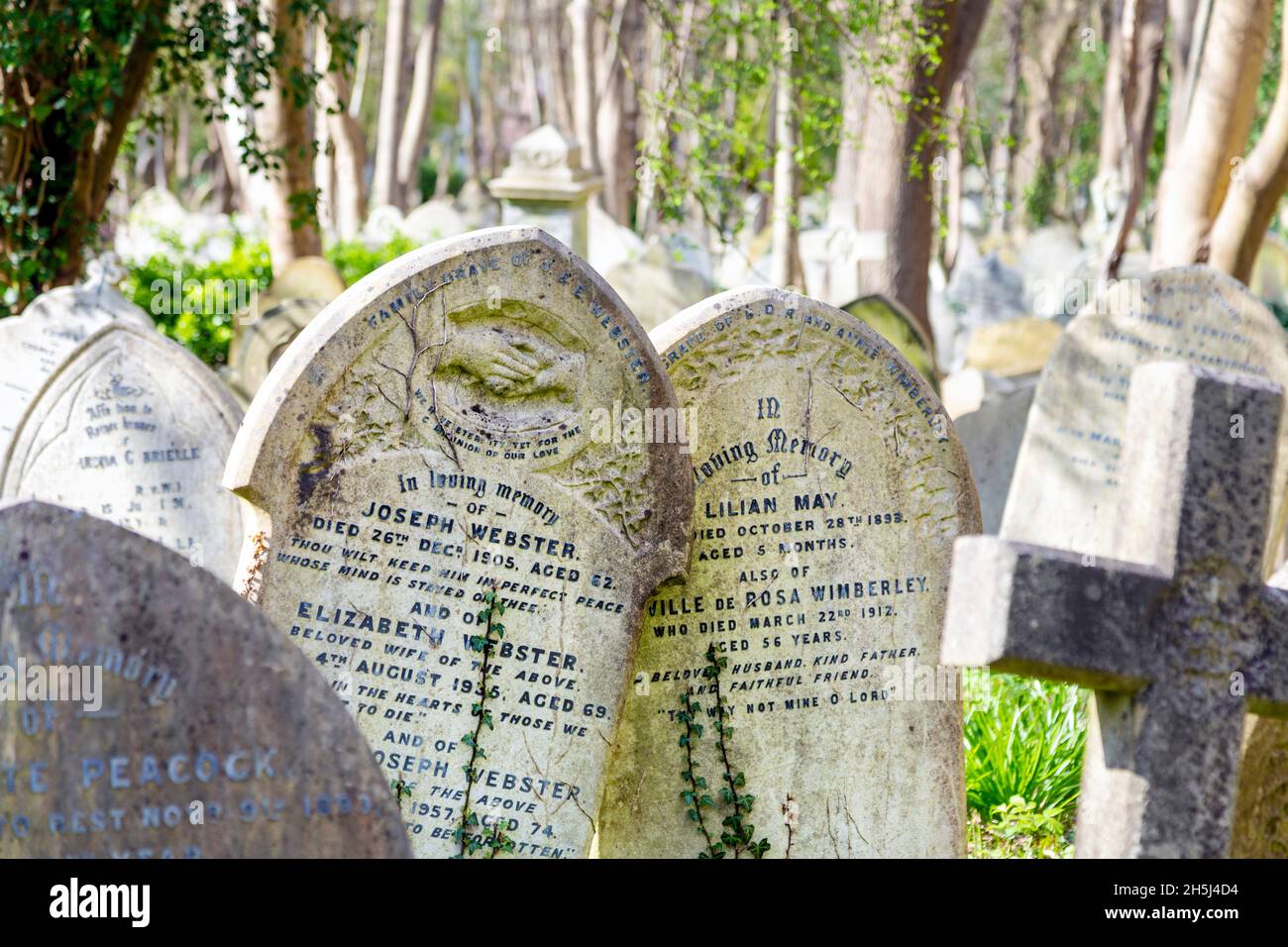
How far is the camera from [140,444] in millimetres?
6316

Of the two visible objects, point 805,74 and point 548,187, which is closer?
point 805,74

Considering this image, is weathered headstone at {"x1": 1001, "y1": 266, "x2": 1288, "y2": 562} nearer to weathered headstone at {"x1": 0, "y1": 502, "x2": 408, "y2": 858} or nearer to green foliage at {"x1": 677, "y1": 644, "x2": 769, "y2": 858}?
green foliage at {"x1": 677, "y1": 644, "x2": 769, "y2": 858}

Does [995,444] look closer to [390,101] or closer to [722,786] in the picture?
[722,786]

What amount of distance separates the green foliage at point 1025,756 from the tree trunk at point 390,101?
17868 millimetres

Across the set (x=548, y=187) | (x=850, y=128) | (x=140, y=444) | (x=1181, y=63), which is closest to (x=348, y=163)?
(x=548, y=187)

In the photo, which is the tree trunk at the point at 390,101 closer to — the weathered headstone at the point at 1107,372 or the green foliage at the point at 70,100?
the green foliage at the point at 70,100

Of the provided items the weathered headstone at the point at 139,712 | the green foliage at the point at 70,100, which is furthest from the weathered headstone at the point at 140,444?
the weathered headstone at the point at 139,712

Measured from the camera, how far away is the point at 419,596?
4.53 meters

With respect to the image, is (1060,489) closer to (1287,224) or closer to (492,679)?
(492,679)

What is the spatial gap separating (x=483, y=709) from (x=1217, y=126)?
6392 mm

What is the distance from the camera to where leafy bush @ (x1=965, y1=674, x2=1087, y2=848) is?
5.80 meters

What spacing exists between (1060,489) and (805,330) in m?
2.80

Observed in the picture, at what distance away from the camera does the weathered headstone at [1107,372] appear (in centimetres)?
709
